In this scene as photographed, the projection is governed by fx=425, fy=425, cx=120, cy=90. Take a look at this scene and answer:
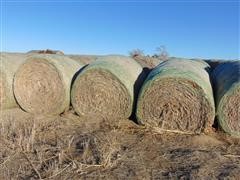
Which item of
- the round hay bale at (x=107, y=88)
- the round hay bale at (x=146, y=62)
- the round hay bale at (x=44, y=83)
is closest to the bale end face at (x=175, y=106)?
the round hay bale at (x=107, y=88)

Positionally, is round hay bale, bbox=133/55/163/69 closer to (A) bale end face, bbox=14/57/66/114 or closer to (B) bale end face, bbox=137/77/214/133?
(A) bale end face, bbox=14/57/66/114

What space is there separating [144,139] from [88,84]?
157 cm

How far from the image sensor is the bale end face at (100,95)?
6.70m

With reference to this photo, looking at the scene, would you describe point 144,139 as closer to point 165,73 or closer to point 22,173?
point 165,73

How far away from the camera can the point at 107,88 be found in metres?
6.82

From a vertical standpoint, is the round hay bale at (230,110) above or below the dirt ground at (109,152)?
above

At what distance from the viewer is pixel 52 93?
7238 mm

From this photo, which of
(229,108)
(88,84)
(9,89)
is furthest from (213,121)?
(9,89)

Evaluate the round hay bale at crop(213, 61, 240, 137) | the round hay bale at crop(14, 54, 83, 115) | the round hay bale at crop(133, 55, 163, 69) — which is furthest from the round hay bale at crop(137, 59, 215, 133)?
the round hay bale at crop(133, 55, 163, 69)

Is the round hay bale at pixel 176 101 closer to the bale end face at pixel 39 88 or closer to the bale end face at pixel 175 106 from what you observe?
the bale end face at pixel 175 106

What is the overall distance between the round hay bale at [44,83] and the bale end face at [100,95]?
0.25 metres

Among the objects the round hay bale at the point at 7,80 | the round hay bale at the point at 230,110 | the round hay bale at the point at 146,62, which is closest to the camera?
the round hay bale at the point at 230,110

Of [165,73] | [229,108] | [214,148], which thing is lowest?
[214,148]

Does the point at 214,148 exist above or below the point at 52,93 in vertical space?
below
